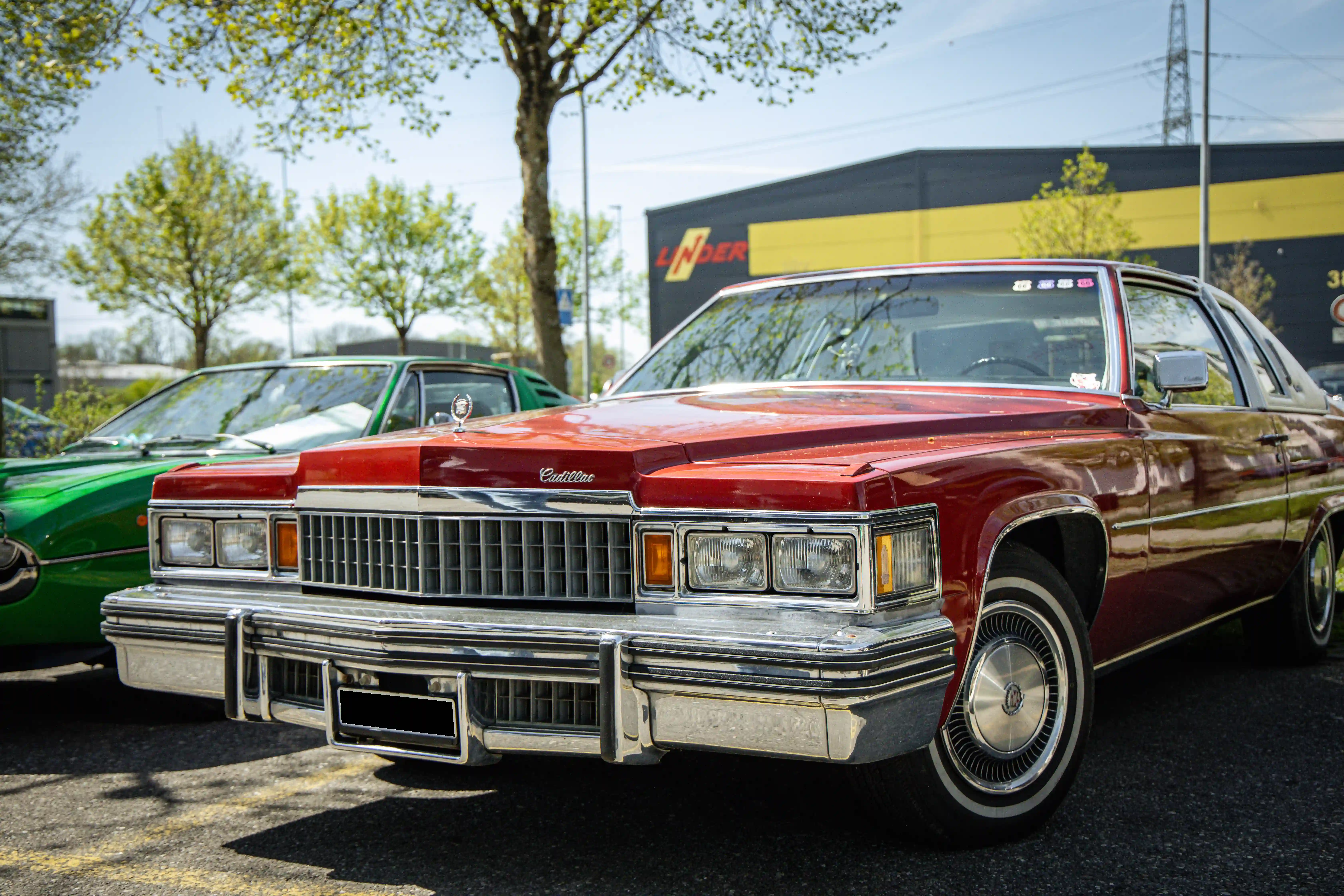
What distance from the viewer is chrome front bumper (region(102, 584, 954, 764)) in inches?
88.0

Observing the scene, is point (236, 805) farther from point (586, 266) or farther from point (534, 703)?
point (586, 266)

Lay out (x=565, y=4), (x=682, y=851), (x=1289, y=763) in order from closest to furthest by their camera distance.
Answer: (x=682, y=851) < (x=1289, y=763) < (x=565, y=4)

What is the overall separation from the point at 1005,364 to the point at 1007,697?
1.33 m

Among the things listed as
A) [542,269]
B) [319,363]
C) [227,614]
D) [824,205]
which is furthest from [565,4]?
[824,205]

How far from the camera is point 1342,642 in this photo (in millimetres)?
5680

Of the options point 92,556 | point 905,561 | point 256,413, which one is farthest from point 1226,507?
point 256,413

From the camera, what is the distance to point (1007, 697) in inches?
111

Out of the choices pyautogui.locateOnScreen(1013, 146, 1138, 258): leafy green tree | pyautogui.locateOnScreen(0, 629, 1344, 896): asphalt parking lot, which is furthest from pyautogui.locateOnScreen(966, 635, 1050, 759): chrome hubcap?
pyautogui.locateOnScreen(1013, 146, 1138, 258): leafy green tree

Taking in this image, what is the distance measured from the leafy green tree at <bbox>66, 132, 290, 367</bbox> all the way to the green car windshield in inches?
768

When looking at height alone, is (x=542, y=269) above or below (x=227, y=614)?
above

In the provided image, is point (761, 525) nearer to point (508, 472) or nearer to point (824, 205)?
point (508, 472)

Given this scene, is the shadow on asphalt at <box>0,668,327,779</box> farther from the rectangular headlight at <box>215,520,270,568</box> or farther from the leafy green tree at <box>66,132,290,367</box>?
the leafy green tree at <box>66,132,290,367</box>

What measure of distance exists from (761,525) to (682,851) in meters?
1.01

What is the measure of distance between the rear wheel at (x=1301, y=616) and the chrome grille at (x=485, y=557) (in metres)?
3.56
